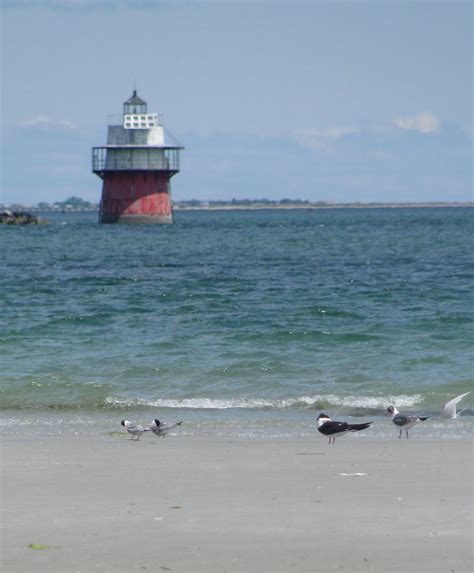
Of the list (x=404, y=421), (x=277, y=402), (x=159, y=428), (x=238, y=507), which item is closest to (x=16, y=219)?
(x=277, y=402)

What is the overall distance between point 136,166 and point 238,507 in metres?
72.0

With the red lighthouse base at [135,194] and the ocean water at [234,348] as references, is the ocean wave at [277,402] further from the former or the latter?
the red lighthouse base at [135,194]

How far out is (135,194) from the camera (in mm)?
80188

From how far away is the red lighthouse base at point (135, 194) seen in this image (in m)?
79.6

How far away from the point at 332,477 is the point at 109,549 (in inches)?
98.7

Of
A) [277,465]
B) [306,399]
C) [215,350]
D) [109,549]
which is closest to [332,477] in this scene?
[277,465]

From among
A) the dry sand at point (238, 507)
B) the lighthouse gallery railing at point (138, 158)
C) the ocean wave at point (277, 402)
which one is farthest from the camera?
the lighthouse gallery railing at point (138, 158)

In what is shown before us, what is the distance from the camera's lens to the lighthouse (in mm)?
78750

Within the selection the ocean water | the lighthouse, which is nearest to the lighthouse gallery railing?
the lighthouse

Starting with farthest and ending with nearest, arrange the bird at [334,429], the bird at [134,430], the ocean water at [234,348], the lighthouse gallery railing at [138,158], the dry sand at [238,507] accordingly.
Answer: the lighthouse gallery railing at [138,158] → the ocean water at [234,348] → the bird at [134,430] → the bird at [334,429] → the dry sand at [238,507]

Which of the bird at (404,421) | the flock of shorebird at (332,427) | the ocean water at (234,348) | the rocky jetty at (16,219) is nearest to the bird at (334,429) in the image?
the flock of shorebird at (332,427)

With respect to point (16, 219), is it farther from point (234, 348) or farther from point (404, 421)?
point (404, 421)

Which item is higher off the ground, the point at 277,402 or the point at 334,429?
the point at 334,429

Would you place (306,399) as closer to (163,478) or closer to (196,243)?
(163,478)
